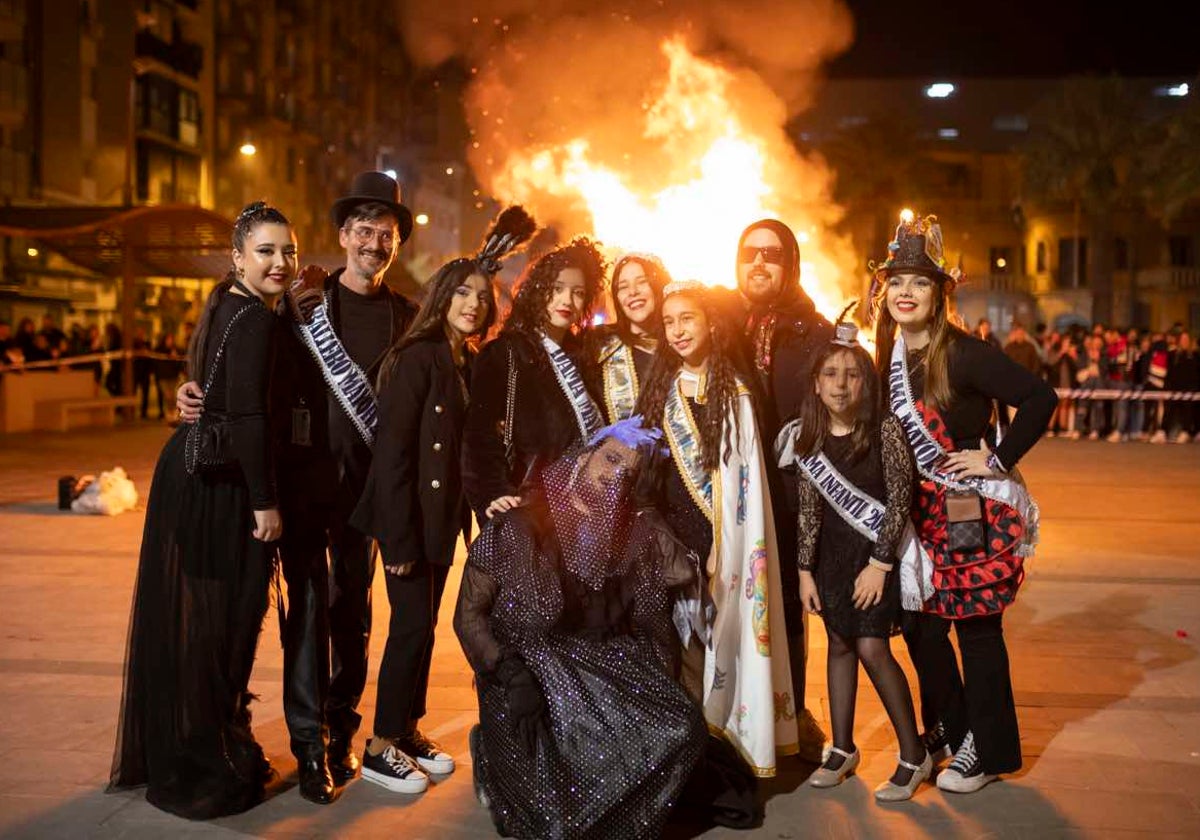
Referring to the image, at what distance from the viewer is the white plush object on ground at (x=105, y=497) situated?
38.6 feet

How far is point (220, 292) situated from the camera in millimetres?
4637

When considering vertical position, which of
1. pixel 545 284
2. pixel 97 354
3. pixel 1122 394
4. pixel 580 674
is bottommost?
pixel 580 674

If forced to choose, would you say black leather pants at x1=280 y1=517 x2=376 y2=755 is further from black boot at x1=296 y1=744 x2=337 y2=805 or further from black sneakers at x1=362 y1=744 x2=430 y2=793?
black sneakers at x1=362 y1=744 x2=430 y2=793

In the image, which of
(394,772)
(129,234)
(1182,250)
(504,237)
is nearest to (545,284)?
(504,237)

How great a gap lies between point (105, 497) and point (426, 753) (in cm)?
790

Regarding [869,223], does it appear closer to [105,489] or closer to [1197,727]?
[105,489]

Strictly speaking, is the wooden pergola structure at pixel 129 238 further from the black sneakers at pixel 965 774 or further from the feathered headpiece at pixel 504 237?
the black sneakers at pixel 965 774

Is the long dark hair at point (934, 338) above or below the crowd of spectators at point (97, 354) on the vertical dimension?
below

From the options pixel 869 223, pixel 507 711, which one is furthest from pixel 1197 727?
pixel 869 223

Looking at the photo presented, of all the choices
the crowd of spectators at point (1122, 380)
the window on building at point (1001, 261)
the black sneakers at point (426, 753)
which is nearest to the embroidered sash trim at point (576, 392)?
the black sneakers at point (426, 753)

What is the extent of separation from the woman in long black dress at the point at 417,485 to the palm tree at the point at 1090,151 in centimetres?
5128

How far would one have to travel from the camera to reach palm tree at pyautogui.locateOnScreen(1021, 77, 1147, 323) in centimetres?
5181

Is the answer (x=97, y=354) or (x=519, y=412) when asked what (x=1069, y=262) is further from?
(x=519, y=412)

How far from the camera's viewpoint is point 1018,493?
15.5 feet
